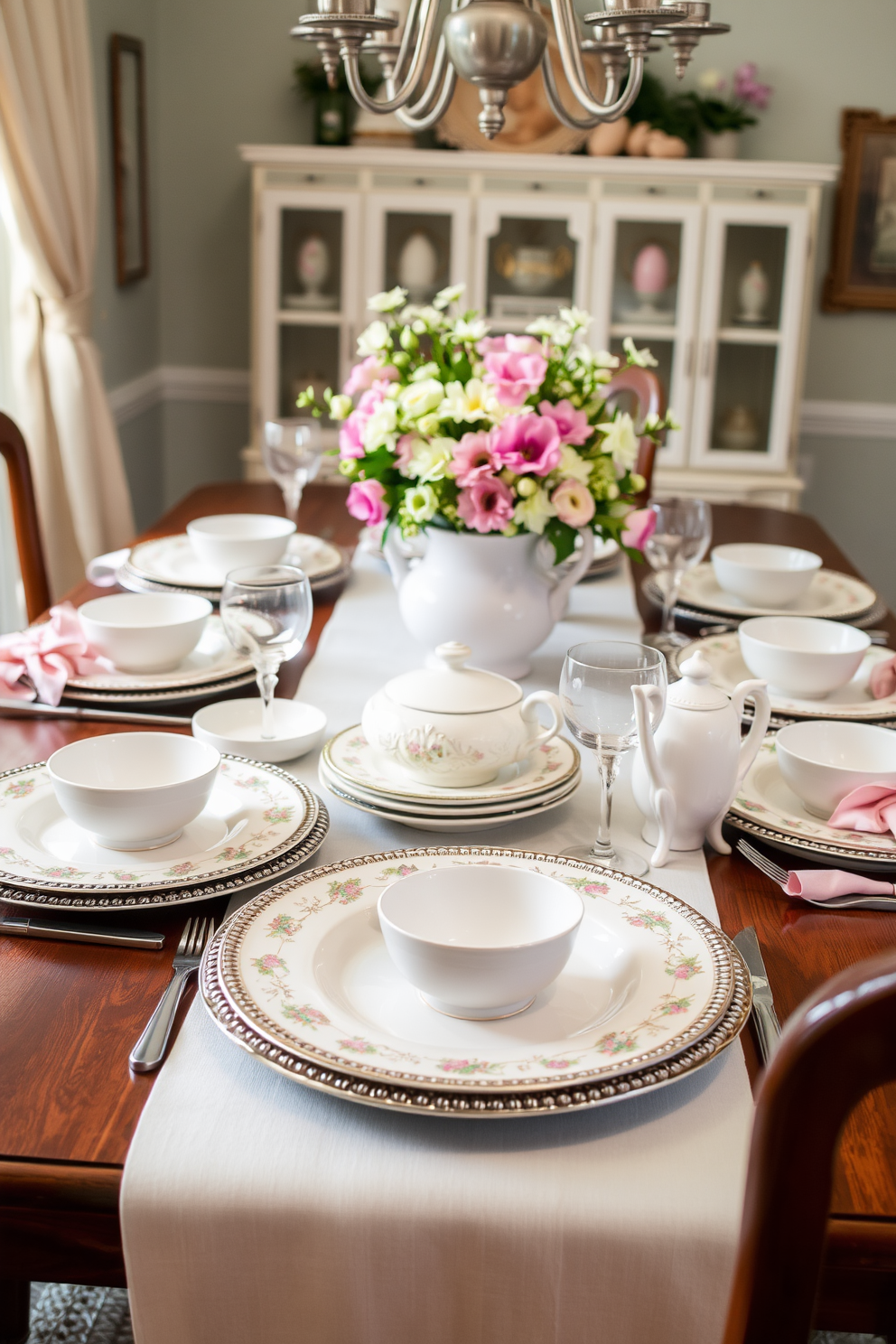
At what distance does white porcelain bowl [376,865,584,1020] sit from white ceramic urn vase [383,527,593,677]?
2.11 ft

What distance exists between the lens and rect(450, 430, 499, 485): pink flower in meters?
1.32

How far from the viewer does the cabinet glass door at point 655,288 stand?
3.45 meters

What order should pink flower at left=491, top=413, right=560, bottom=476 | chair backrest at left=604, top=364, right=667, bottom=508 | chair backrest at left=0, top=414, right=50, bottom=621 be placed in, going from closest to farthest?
pink flower at left=491, top=413, right=560, bottom=476
chair backrest at left=0, top=414, right=50, bottom=621
chair backrest at left=604, top=364, right=667, bottom=508

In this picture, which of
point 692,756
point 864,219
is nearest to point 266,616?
point 692,756

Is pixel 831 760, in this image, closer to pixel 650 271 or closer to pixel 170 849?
pixel 170 849

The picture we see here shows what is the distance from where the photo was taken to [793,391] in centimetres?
356

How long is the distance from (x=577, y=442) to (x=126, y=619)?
1.93ft

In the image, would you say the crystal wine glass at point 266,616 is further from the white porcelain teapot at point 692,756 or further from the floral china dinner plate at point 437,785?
the white porcelain teapot at point 692,756

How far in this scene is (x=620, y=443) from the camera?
4.52 ft

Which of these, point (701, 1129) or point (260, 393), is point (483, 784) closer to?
point (701, 1129)

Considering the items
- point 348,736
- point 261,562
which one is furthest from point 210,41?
point 348,736

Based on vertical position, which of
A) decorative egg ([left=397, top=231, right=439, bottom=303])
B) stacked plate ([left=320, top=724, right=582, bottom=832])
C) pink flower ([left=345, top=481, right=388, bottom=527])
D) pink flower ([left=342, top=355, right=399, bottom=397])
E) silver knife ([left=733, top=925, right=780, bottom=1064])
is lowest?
silver knife ([left=733, top=925, right=780, bottom=1064])

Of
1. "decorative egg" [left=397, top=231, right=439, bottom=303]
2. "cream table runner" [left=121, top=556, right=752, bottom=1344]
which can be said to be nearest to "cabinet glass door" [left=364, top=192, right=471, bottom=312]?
"decorative egg" [left=397, top=231, right=439, bottom=303]

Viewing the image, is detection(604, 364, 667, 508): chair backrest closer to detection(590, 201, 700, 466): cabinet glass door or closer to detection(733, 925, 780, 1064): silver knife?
detection(590, 201, 700, 466): cabinet glass door
